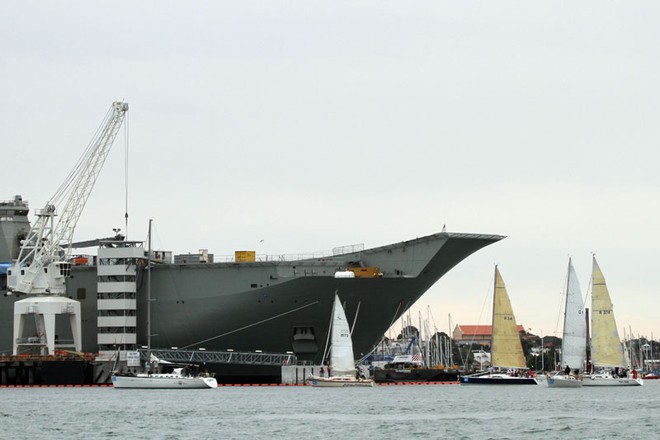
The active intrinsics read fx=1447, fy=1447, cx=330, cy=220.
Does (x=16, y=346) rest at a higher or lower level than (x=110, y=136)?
lower

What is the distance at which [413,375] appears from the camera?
10706cm

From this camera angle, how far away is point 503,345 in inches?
3681

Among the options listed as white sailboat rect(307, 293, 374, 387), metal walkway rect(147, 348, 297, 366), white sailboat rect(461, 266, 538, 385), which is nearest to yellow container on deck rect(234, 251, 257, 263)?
metal walkway rect(147, 348, 297, 366)

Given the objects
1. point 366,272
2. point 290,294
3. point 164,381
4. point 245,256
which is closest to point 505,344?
point 366,272

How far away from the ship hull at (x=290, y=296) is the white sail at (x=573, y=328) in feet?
26.8

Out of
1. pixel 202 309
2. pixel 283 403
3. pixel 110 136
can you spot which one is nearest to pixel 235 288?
pixel 202 309

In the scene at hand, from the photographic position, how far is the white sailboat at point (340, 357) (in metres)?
88.6

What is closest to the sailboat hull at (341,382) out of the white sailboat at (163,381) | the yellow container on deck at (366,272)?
the white sailboat at (163,381)

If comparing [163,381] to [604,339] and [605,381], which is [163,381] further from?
[605,381]

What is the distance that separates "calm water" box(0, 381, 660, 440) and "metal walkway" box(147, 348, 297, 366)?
1005cm

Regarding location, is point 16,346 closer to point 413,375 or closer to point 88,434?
point 413,375

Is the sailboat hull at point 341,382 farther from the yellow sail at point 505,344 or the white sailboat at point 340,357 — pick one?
the yellow sail at point 505,344

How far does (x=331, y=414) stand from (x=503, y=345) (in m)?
31.8

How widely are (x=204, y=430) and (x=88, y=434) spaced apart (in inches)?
175
